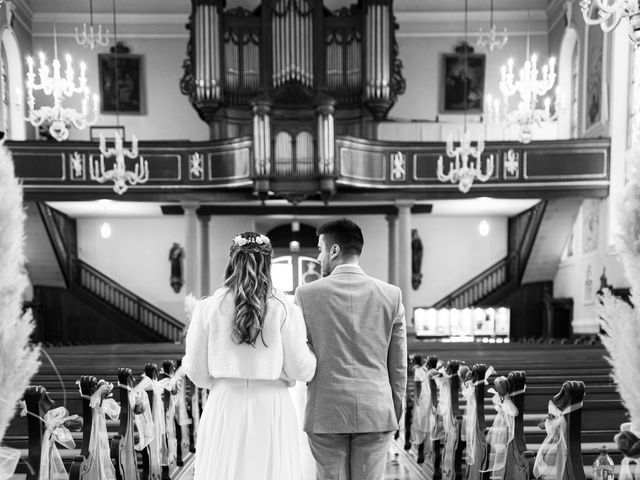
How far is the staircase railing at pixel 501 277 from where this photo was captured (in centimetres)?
1881

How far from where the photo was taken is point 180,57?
19625 millimetres

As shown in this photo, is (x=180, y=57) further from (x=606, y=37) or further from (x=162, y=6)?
(x=606, y=37)

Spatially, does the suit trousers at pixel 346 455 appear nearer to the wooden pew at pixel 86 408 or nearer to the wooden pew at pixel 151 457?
the wooden pew at pixel 86 408

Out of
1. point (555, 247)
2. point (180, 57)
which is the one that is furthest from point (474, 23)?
point (180, 57)

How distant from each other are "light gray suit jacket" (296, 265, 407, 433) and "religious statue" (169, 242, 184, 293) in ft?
56.0

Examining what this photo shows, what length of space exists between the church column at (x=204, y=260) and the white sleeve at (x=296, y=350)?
13934 mm

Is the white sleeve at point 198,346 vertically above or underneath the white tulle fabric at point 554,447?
above

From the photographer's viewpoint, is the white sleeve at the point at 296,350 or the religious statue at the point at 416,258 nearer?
the white sleeve at the point at 296,350

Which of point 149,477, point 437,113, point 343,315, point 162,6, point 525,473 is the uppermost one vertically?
point 162,6

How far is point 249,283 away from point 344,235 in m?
0.52

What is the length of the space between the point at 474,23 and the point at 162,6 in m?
9.26

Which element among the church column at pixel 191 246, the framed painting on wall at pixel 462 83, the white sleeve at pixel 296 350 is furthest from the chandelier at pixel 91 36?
the white sleeve at pixel 296 350

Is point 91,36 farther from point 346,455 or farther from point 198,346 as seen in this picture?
point 346,455

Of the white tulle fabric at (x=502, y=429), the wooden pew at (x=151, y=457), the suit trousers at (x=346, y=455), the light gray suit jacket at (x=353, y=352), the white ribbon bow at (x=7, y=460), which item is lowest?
the wooden pew at (x=151, y=457)
